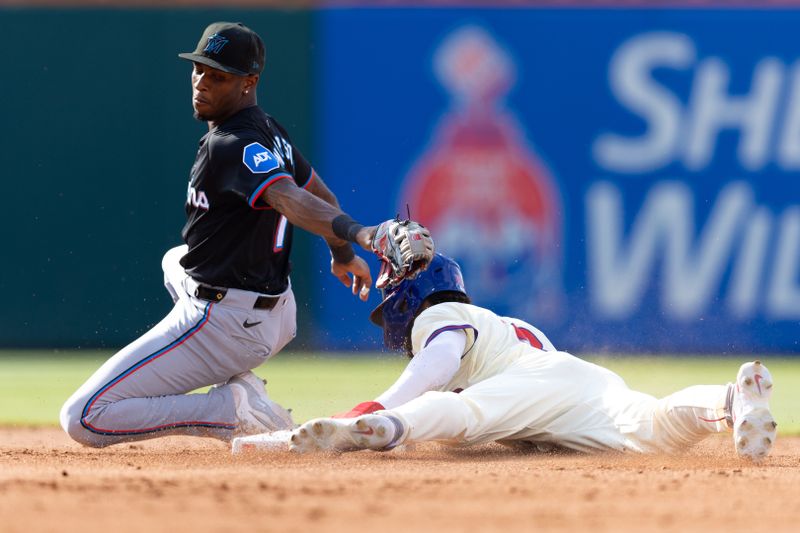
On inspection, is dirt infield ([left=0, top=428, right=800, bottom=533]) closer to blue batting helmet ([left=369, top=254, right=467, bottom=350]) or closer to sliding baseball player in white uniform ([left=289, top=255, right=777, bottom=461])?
sliding baseball player in white uniform ([left=289, top=255, right=777, bottom=461])

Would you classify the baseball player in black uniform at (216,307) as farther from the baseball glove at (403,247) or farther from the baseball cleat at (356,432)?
the baseball cleat at (356,432)

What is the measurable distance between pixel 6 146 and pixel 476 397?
6999 millimetres

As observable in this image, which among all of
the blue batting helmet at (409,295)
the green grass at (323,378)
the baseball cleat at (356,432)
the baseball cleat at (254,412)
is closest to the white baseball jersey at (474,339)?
the blue batting helmet at (409,295)

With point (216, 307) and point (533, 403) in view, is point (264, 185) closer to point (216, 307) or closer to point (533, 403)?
point (216, 307)

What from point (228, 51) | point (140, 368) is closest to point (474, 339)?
point (140, 368)

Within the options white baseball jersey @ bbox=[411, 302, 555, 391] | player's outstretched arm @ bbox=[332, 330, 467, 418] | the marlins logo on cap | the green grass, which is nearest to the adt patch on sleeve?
the marlins logo on cap

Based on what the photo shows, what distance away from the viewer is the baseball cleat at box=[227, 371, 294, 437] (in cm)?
539

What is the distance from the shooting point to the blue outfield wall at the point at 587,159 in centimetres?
1020

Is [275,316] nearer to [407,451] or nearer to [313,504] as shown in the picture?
[407,451]

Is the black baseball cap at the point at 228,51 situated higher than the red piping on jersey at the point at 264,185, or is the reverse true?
the black baseball cap at the point at 228,51

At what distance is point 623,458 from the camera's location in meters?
4.81

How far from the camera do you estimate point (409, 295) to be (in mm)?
5266

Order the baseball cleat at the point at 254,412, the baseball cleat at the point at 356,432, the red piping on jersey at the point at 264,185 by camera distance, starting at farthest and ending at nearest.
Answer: the baseball cleat at the point at 254,412
the red piping on jersey at the point at 264,185
the baseball cleat at the point at 356,432

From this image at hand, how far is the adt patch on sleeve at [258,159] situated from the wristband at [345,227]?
43 centimetres
